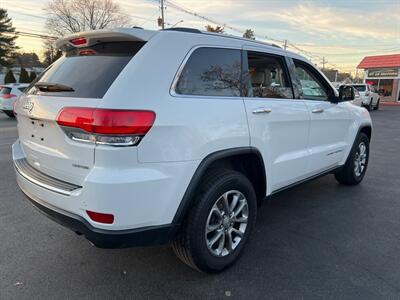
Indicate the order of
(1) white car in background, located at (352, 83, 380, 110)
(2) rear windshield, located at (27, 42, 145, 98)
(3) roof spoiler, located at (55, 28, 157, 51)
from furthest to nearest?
1. (1) white car in background, located at (352, 83, 380, 110)
2. (3) roof spoiler, located at (55, 28, 157, 51)
3. (2) rear windshield, located at (27, 42, 145, 98)

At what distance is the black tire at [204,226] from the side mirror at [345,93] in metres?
2.29

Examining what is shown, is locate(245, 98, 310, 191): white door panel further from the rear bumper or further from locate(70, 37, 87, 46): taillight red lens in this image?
locate(70, 37, 87, 46): taillight red lens

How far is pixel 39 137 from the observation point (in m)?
2.61

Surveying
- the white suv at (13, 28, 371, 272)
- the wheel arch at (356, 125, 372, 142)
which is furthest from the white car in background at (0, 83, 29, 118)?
the wheel arch at (356, 125, 372, 142)

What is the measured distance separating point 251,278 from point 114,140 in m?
1.61

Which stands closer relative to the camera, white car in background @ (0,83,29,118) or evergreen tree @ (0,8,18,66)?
white car in background @ (0,83,29,118)

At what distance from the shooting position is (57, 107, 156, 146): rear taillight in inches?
83.3

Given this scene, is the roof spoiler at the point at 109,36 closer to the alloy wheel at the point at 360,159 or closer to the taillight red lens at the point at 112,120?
the taillight red lens at the point at 112,120

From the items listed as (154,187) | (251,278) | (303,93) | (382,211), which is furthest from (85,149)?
(382,211)

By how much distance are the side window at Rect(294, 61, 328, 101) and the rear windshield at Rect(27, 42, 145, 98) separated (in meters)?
2.15

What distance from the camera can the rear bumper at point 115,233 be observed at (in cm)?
222

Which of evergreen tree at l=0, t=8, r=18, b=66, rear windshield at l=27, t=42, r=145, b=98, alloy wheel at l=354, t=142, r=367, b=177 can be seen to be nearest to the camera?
rear windshield at l=27, t=42, r=145, b=98

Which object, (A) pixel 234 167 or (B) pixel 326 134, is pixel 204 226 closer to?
(A) pixel 234 167

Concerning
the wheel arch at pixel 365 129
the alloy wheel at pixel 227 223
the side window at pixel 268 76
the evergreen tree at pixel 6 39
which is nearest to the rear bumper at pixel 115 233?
the alloy wheel at pixel 227 223
